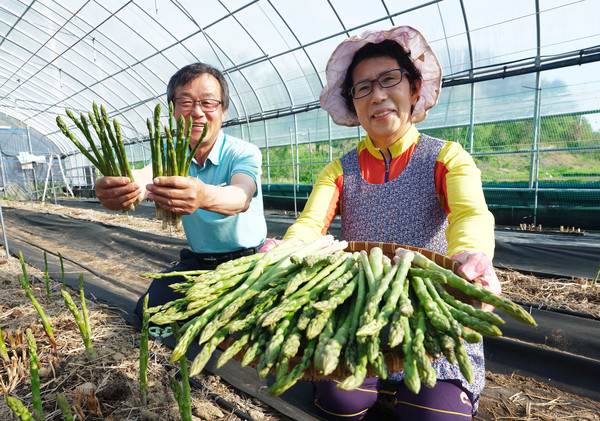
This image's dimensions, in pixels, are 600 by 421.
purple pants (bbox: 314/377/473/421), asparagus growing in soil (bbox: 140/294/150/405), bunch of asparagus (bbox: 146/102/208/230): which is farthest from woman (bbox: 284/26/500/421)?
asparagus growing in soil (bbox: 140/294/150/405)

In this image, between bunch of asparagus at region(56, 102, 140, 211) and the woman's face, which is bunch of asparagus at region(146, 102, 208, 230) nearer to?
bunch of asparagus at region(56, 102, 140, 211)

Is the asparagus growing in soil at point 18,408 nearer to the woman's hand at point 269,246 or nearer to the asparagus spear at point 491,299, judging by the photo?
the woman's hand at point 269,246

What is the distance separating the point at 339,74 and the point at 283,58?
898cm

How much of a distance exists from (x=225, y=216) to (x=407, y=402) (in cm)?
190

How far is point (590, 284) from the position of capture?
379 cm

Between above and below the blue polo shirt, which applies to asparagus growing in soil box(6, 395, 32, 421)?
below

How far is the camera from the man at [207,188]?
5.36ft

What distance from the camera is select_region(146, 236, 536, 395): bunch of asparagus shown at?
0.93m

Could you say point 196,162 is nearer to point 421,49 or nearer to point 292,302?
point 421,49

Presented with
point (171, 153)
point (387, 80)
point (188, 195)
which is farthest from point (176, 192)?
point (387, 80)

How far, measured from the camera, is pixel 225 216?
287cm

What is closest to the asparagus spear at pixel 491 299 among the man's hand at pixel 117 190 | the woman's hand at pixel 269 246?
the woman's hand at pixel 269 246

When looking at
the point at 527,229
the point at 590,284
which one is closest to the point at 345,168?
the point at 590,284

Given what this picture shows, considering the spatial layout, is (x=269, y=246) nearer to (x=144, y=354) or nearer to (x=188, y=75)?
(x=144, y=354)
